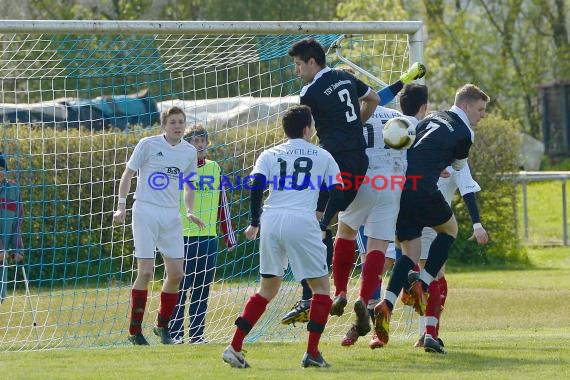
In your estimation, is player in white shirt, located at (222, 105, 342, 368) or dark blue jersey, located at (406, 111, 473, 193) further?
dark blue jersey, located at (406, 111, 473, 193)

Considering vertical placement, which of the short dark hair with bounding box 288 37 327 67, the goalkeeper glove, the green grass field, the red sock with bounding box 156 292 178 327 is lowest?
the green grass field

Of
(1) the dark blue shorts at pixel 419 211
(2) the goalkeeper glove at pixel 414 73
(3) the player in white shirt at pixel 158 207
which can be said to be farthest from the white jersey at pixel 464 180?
(3) the player in white shirt at pixel 158 207

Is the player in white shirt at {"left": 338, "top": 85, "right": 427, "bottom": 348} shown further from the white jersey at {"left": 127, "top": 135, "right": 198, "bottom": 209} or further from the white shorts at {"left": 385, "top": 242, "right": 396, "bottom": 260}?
the white jersey at {"left": 127, "top": 135, "right": 198, "bottom": 209}

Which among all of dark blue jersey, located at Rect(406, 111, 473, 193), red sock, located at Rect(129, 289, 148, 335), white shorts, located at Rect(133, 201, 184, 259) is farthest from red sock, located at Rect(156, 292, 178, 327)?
dark blue jersey, located at Rect(406, 111, 473, 193)

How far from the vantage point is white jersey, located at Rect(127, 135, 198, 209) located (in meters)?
10.4

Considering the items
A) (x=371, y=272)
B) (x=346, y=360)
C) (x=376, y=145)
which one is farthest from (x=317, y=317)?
(x=376, y=145)

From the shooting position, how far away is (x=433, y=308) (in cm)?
973

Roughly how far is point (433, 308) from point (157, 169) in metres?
2.60

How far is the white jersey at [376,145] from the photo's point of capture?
9.87 m

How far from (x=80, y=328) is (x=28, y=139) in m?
2.14

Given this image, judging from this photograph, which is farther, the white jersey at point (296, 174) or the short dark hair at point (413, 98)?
the short dark hair at point (413, 98)

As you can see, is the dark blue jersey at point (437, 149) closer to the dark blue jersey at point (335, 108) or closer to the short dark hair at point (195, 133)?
the dark blue jersey at point (335, 108)

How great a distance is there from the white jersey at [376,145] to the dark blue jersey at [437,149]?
1.05ft

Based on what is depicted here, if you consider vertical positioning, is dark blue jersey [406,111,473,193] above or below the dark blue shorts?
above
